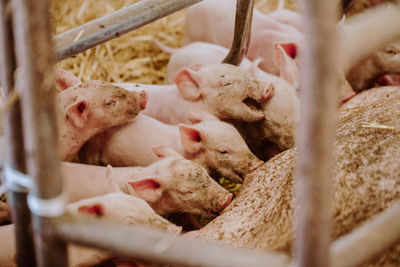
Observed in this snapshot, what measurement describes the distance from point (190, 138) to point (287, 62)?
0.74 metres

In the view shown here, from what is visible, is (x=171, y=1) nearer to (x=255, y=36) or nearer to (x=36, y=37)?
(x=36, y=37)

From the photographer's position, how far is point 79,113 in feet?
7.08

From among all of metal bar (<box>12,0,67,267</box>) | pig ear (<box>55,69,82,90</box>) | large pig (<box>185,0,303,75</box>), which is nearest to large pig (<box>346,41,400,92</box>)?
large pig (<box>185,0,303,75</box>)

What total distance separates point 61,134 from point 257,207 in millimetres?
911

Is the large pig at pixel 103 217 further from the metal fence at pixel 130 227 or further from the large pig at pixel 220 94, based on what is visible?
the large pig at pixel 220 94

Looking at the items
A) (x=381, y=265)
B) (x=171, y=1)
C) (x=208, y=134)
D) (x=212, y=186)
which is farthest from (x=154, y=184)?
(x=381, y=265)

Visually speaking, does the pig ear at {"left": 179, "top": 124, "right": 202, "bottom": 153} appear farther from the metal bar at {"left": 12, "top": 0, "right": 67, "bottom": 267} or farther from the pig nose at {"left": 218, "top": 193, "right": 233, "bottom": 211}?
the metal bar at {"left": 12, "top": 0, "right": 67, "bottom": 267}

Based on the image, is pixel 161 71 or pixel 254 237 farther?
pixel 161 71

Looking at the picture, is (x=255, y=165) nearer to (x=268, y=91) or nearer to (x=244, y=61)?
(x=268, y=91)

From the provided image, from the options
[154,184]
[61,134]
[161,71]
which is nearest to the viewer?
[154,184]

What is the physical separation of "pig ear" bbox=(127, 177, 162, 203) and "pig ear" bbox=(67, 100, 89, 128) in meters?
0.40

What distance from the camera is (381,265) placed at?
4.72 feet

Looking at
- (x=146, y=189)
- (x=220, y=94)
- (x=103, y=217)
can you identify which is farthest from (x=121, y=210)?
(x=220, y=94)

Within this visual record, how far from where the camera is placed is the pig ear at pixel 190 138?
221 cm
